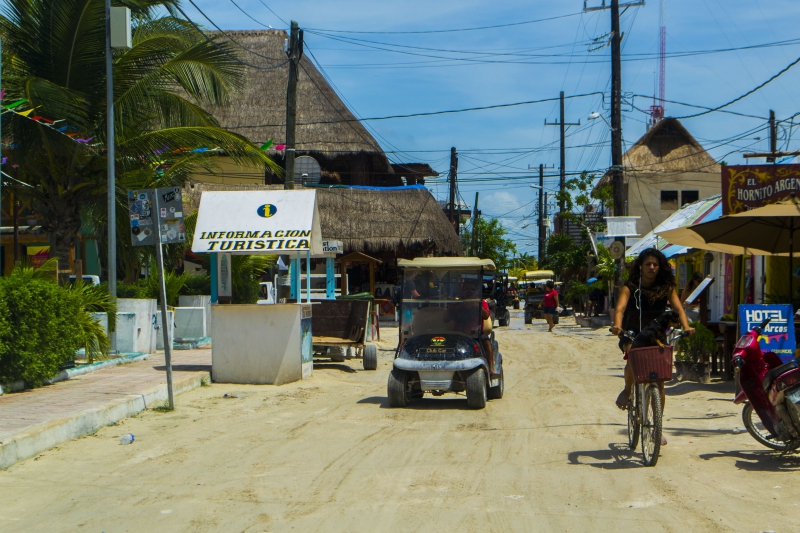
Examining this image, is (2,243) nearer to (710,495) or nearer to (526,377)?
(526,377)

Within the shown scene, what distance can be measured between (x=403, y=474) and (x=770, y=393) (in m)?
3.12

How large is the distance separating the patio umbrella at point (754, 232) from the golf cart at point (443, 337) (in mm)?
2976

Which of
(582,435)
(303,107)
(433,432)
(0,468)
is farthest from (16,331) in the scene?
(303,107)

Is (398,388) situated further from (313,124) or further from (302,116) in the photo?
(302,116)

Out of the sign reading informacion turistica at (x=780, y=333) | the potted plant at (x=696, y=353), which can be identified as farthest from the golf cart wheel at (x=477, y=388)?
the potted plant at (x=696, y=353)

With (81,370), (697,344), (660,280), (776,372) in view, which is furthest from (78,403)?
(697,344)

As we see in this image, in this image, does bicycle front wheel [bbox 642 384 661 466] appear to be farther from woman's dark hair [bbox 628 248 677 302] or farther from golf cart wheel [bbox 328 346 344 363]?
golf cart wheel [bbox 328 346 344 363]

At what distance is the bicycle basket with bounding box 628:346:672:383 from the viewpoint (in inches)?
258

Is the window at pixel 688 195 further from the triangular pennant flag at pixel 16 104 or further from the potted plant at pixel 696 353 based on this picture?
the triangular pennant flag at pixel 16 104

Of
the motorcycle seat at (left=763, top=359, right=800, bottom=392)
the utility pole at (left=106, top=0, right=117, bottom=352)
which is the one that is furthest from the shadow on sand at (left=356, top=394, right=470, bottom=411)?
the utility pole at (left=106, top=0, right=117, bottom=352)

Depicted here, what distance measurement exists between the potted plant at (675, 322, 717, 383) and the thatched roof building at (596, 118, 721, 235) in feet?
97.6

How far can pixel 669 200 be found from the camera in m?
41.3

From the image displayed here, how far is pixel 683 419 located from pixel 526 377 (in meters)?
5.02

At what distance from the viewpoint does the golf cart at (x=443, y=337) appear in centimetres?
994
